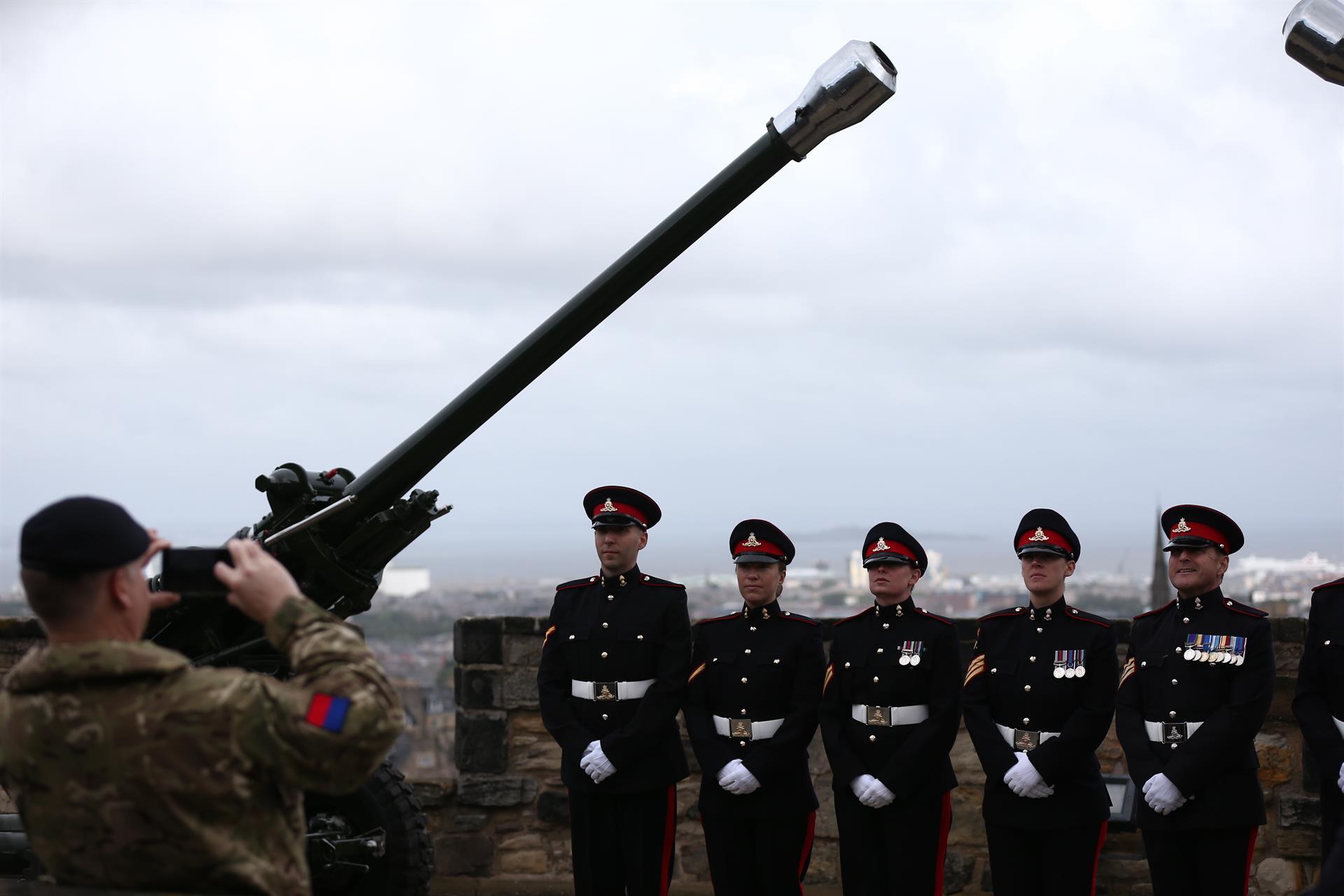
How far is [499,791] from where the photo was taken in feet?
21.8

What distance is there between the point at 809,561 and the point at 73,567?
61.0 meters

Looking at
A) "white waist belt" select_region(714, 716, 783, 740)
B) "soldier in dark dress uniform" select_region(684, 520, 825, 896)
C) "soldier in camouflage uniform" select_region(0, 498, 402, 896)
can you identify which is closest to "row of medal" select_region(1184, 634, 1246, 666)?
"soldier in dark dress uniform" select_region(684, 520, 825, 896)

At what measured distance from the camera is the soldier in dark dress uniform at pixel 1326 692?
4.71 m

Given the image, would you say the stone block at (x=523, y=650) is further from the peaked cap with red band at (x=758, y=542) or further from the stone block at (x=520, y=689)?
the peaked cap with red band at (x=758, y=542)

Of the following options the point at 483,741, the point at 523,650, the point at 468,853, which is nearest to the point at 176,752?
the point at 523,650

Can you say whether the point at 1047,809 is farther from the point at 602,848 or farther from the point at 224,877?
the point at 224,877

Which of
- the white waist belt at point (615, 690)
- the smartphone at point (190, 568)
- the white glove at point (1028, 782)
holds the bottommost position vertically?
the white glove at point (1028, 782)

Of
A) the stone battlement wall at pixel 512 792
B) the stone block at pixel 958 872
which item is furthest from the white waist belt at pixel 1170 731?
the stone block at pixel 958 872

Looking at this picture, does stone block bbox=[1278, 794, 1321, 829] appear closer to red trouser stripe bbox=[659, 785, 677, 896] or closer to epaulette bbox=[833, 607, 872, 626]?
epaulette bbox=[833, 607, 872, 626]

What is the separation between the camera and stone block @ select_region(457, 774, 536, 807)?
6.64 metres

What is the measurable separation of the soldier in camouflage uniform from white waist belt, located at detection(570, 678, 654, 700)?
2923 millimetres

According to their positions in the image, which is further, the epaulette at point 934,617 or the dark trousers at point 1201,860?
the epaulette at point 934,617

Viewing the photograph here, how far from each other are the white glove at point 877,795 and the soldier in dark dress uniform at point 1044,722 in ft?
1.26

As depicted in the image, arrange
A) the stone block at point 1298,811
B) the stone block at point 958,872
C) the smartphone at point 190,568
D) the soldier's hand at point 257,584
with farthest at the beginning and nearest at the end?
the stone block at point 958,872
the stone block at point 1298,811
the smartphone at point 190,568
the soldier's hand at point 257,584
